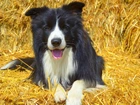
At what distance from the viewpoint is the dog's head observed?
3756 millimetres

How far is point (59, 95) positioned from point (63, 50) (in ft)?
1.58

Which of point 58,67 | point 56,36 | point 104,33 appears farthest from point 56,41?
point 104,33

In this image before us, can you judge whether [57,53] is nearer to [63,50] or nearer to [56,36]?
[63,50]

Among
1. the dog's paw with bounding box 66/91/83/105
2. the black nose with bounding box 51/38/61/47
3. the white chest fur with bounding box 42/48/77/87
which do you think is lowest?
the dog's paw with bounding box 66/91/83/105

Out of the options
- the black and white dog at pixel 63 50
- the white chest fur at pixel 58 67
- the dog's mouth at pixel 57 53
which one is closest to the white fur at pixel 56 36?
the black and white dog at pixel 63 50

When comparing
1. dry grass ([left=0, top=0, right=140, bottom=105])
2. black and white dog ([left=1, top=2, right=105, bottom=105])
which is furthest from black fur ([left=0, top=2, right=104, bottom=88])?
dry grass ([left=0, top=0, right=140, bottom=105])

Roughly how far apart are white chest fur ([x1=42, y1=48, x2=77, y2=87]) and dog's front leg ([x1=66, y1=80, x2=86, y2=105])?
0.56 ft

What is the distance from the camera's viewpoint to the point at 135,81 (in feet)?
14.3

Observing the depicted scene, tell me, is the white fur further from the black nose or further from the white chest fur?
the white chest fur

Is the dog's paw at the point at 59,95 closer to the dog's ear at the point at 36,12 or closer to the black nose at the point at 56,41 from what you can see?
the black nose at the point at 56,41

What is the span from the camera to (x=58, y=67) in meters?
4.04

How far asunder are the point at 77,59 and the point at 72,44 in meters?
0.19

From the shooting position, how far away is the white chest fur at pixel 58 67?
3979 millimetres

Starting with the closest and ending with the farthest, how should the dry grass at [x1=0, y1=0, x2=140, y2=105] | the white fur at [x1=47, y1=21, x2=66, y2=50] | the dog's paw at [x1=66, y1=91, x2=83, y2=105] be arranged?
the dog's paw at [x1=66, y1=91, x2=83, y2=105]
the white fur at [x1=47, y1=21, x2=66, y2=50]
the dry grass at [x1=0, y1=0, x2=140, y2=105]
